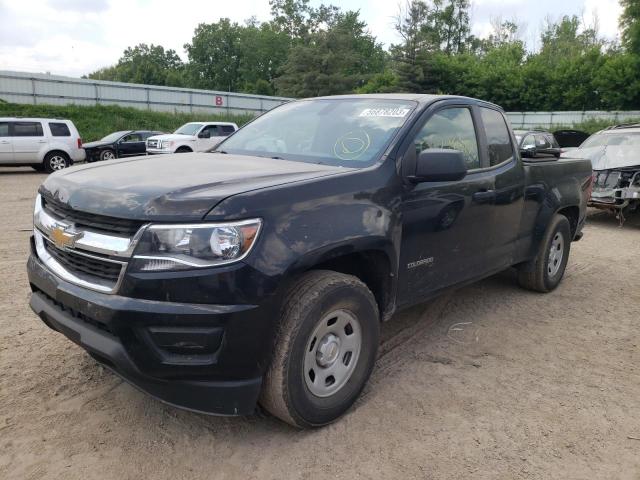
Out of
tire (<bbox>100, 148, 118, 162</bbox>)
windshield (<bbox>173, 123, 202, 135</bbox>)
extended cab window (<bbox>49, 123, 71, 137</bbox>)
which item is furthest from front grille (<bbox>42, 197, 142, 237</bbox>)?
tire (<bbox>100, 148, 118, 162</bbox>)

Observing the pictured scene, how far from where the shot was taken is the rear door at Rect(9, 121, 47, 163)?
1636 centimetres

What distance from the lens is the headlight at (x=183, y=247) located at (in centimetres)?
232

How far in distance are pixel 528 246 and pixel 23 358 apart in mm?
4190

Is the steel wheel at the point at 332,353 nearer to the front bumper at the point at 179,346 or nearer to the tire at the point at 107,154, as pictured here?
the front bumper at the point at 179,346

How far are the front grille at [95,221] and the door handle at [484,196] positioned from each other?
7.94 feet

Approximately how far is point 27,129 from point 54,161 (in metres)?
1.21

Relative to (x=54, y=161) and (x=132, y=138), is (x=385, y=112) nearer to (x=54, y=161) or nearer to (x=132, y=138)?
(x=54, y=161)

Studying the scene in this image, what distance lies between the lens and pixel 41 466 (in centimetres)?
253

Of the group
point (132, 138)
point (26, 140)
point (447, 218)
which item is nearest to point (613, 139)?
point (447, 218)

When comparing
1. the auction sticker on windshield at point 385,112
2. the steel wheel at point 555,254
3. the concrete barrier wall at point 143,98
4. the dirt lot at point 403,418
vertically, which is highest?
the concrete barrier wall at point 143,98

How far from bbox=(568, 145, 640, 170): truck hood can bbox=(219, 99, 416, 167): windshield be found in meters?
7.76

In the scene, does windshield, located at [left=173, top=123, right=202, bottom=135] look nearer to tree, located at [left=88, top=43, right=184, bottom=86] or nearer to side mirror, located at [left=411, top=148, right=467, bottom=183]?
side mirror, located at [left=411, top=148, right=467, bottom=183]

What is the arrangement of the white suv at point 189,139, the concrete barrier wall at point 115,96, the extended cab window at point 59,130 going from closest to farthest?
1. the extended cab window at point 59,130
2. the white suv at point 189,139
3. the concrete barrier wall at point 115,96

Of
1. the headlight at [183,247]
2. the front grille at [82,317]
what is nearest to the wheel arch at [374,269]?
the headlight at [183,247]
